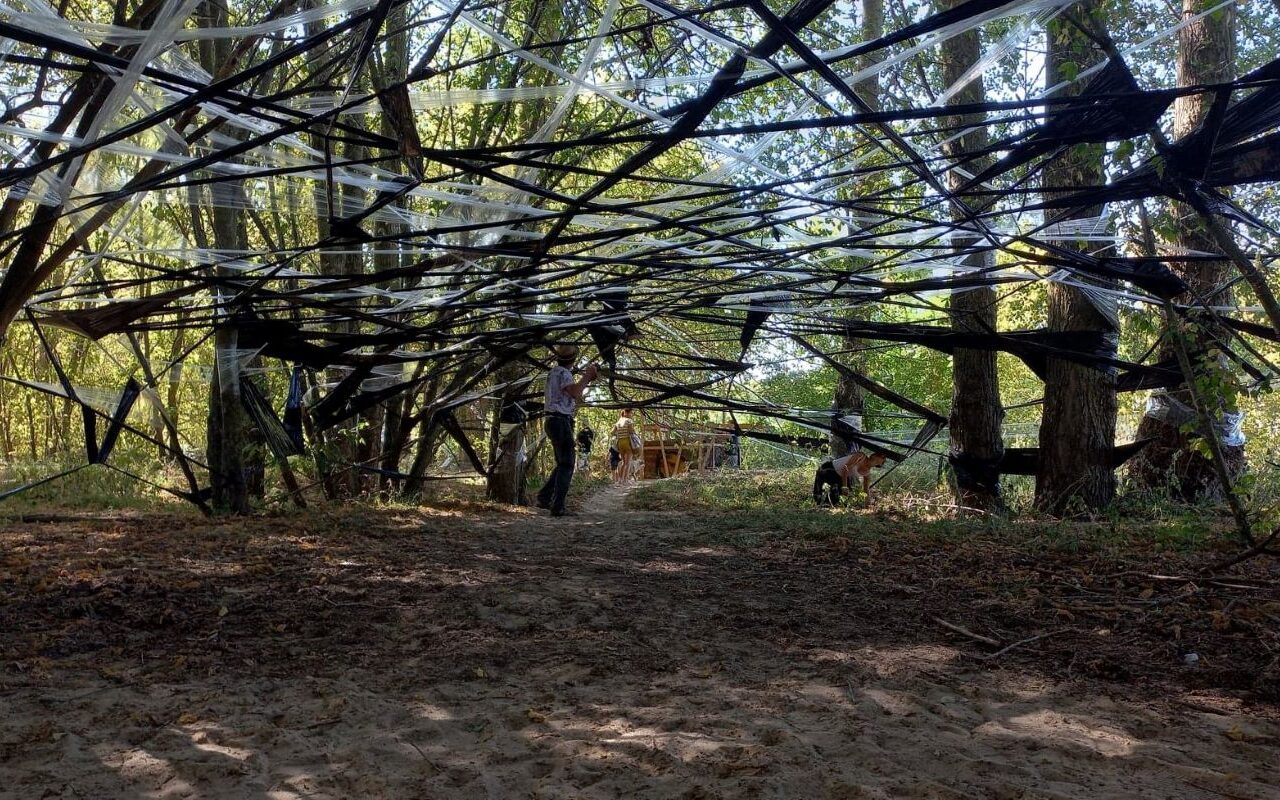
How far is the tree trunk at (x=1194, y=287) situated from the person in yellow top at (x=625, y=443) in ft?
33.6

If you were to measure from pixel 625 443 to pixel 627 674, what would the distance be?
15.2 meters

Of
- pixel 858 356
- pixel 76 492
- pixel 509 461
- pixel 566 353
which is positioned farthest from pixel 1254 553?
pixel 76 492

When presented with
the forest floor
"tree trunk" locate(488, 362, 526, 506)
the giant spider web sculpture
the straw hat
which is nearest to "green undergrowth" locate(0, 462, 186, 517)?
the giant spider web sculpture

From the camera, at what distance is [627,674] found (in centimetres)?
346

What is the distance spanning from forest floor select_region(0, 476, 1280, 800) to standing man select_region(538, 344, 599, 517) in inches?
97.0

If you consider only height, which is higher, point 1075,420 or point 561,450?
point 1075,420

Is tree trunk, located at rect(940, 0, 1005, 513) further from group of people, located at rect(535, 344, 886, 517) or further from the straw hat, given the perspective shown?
the straw hat

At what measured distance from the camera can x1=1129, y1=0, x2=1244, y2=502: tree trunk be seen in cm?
699

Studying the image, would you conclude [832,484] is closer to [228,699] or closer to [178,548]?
[178,548]

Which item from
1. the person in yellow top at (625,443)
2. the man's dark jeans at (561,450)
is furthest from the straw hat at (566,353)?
the person in yellow top at (625,443)

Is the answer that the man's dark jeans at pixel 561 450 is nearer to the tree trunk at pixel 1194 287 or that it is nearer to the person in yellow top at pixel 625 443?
the tree trunk at pixel 1194 287

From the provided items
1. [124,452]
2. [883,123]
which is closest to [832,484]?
[883,123]

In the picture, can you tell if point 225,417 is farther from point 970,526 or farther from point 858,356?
point 858,356

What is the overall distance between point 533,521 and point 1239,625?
543cm
